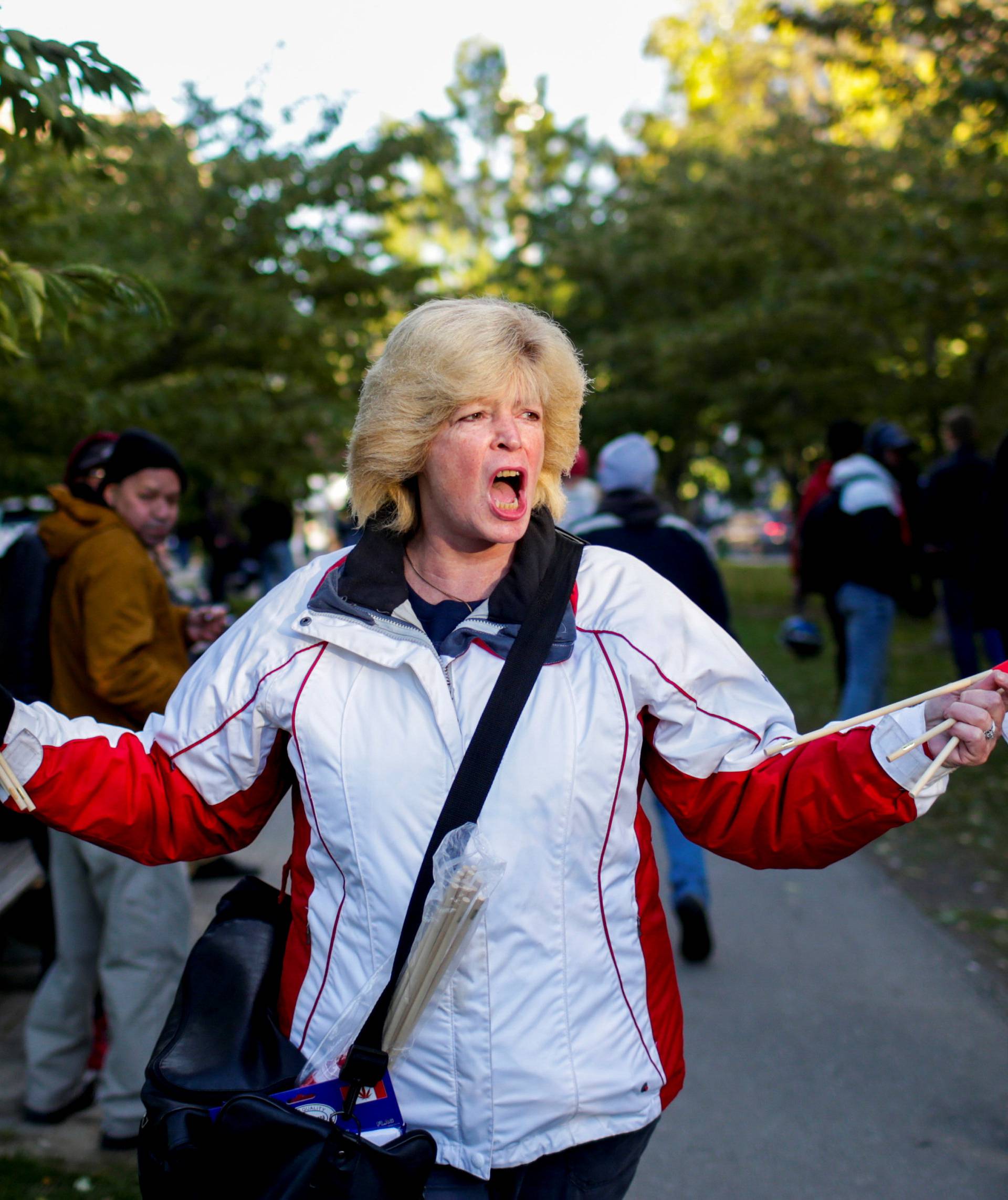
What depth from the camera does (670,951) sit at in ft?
7.25

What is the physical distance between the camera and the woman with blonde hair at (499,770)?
1986 millimetres

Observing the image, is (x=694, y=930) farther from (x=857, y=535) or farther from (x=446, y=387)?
(x=446, y=387)

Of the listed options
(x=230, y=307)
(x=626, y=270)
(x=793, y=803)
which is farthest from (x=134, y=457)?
(x=626, y=270)

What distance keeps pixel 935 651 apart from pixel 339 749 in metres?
14.6

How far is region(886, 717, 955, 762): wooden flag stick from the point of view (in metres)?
1.88

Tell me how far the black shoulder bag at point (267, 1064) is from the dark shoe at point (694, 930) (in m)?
3.26

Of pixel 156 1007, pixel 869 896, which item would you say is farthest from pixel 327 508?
pixel 156 1007

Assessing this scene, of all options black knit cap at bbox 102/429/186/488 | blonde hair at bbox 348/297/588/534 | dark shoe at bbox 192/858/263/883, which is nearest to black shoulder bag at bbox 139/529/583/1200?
blonde hair at bbox 348/297/588/534

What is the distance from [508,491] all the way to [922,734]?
2.61 feet

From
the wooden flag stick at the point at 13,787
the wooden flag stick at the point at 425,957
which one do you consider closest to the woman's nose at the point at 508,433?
the wooden flag stick at the point at 425,957

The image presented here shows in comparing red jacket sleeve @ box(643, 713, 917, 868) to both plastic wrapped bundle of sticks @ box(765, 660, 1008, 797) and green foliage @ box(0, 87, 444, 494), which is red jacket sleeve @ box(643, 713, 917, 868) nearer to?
plastic wrapped bundle of sticks @ box(765, 660, 1008, 797)

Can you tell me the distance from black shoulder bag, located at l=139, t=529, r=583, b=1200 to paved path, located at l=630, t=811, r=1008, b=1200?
6.35 feet

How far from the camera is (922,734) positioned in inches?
74.9

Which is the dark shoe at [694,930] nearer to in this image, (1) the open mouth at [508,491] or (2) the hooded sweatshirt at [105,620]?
(2) the hooded sweatshirt at [105,620]
